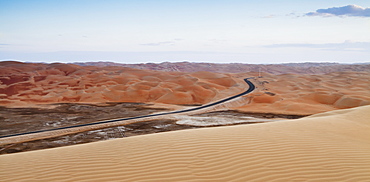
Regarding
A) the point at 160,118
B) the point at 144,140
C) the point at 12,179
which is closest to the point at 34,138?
the point at 160,118

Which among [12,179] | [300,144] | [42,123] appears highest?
[300,144]

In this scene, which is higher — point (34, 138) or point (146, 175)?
point (146, 175)

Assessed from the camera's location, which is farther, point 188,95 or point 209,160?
point 188,95

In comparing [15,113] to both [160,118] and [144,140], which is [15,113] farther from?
[144,140]

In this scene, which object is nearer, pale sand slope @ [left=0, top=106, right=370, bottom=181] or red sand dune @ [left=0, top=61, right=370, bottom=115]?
pale sand slope @ [left=0, top=106, right=370, bottom=181]

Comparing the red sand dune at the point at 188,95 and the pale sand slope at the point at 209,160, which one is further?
the red sand dune at the point at 188,95

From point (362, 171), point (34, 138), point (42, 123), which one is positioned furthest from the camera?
point (42, 123)

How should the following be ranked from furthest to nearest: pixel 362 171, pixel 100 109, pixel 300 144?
pixel 100 109
pixel 300 144
pixel 362 171

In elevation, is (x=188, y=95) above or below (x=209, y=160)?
below
